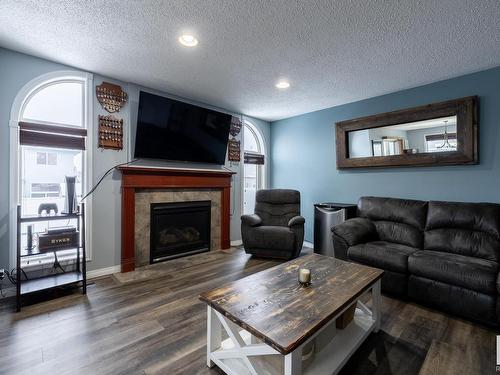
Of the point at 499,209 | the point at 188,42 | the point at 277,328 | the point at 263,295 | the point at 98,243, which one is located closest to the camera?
the point at 277,328

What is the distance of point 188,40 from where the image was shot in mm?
2152

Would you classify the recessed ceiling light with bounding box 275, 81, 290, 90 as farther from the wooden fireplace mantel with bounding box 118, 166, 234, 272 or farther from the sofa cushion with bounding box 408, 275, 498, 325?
the sofa cushion with bounding box 408, 275, 498, 325

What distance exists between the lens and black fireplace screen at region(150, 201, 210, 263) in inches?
134

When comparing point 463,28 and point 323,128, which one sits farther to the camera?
point 323,128

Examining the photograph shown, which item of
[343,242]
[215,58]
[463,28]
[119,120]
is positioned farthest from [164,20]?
[343,242]

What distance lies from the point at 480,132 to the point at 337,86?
1.67 metres

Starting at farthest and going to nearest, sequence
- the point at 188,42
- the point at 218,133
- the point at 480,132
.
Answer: the point at 218,133 → the point at 480,132 → the point at 188,42

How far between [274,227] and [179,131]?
2.00 meters

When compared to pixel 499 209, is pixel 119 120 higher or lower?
higher

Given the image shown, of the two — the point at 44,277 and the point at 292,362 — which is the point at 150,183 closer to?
the point at 44,277

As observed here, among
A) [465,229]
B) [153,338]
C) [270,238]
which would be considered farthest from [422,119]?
[153,338]

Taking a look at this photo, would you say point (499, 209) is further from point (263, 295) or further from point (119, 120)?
point (119, 120)

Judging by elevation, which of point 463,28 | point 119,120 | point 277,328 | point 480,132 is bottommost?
point 277,328

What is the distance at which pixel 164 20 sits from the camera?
6.21 feet
